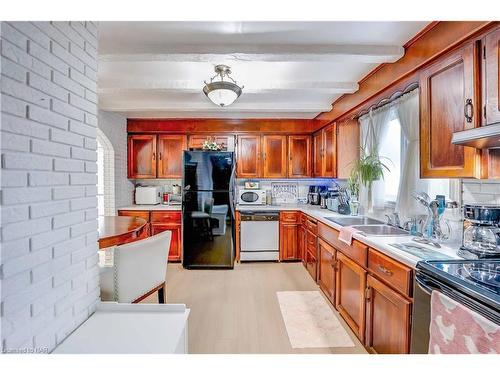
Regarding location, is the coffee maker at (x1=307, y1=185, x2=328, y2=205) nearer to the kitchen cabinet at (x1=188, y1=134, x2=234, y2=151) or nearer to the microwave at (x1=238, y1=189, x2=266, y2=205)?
the microwave at (x1=238, y1=189, x2=266, y2=205)

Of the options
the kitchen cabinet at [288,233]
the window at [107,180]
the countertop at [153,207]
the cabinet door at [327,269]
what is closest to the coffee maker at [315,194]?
the kitchen cabinet at [288,233]

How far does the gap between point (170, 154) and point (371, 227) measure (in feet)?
10.7

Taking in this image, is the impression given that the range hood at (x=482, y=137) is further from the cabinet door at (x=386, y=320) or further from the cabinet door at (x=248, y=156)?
the cabinet door at (x=248, y=156)

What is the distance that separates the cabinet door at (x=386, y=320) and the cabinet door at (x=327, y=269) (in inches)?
28.2

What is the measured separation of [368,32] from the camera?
1.88 m

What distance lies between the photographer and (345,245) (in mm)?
2379

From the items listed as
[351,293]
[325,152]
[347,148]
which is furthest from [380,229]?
[325,152]

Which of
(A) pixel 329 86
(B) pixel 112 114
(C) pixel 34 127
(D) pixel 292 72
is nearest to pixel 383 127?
(A) pixel 329 86

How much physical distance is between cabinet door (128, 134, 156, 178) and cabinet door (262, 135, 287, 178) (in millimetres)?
1855

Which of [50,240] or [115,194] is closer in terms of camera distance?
[50,240]

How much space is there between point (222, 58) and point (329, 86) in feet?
4.36

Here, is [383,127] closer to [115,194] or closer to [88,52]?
[88,52]

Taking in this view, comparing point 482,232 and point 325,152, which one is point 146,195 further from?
point 482,232
